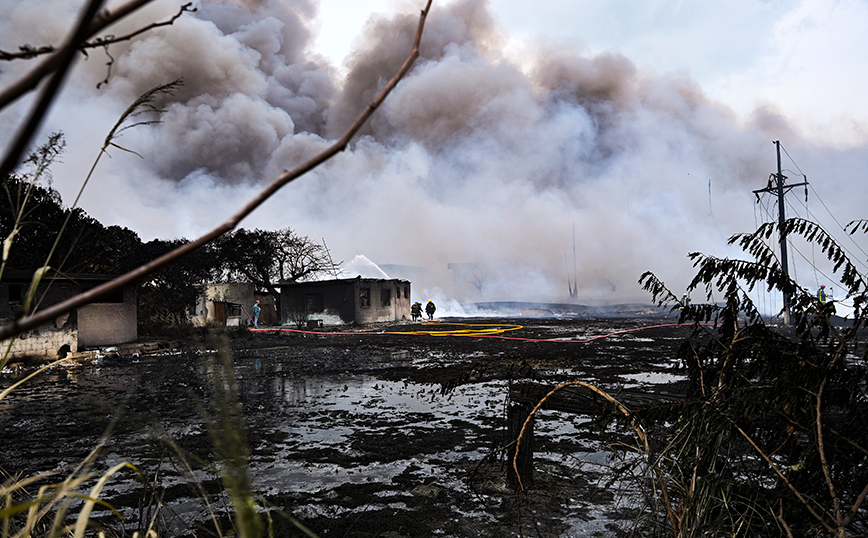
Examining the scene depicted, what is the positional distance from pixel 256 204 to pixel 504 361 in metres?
13.9

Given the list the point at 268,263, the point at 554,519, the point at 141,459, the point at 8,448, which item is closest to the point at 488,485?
the point at 554,519

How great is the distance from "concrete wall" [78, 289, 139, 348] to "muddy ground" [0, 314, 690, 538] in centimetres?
399

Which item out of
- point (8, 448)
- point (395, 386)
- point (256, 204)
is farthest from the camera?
point (395, 386)

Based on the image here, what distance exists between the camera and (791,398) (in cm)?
232

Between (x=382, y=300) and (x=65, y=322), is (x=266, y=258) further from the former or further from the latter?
(x=65, y=322)

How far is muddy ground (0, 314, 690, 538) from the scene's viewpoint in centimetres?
408

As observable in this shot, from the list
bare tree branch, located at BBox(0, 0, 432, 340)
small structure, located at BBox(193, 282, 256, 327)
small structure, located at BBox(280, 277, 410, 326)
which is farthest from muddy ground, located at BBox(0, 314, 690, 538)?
small structure, located at BBox(193, 282, 256, 327)

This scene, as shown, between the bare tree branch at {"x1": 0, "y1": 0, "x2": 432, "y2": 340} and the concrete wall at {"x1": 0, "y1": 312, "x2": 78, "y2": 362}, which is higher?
the bare tree branch at {"x1": 0, "y1": 0, "x2": 432, "y2": 340}

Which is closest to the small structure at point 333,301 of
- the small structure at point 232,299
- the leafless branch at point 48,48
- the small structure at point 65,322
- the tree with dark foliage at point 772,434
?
the small structure at point 232,299

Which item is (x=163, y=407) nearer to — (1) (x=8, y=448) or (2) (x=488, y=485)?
(1) (x=8, y=448)

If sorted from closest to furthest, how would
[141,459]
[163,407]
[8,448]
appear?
[141,459], [8,448], [163,407]

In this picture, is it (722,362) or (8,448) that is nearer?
(722,362)

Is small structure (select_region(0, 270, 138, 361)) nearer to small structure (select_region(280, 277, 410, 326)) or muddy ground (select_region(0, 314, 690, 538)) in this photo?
muddy ground (select_region(0, 314, 690, 538))

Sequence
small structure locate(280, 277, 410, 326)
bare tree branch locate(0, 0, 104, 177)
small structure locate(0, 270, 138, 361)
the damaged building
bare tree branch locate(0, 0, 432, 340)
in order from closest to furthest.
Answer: bare tree branch locate(0, 0, 104, 177), bare tree branch locate(0, 0, 432, 340), small structure locate(0, 270, 138, 361), the damaged building, small structure locate(280, 277, 410, 326)
